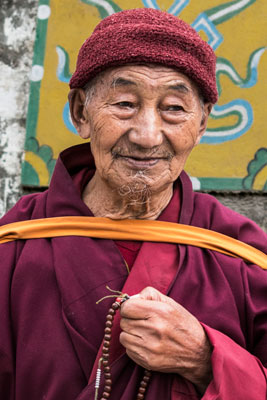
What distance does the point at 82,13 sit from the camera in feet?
11.8

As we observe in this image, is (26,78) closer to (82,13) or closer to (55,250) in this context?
(82,13)

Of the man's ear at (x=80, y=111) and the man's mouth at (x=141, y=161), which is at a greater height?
the man's ear at (x=80, y=111)

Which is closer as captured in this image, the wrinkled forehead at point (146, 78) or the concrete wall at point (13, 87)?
the wrinkled forehead at point (146, 78)

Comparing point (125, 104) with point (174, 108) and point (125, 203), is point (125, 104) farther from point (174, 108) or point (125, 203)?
point (125, 203)

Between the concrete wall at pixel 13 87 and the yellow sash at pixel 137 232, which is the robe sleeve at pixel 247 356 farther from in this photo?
the concrete wall at pixel 13 87

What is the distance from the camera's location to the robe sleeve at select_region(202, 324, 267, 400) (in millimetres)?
1890

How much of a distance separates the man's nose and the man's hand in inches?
17.7

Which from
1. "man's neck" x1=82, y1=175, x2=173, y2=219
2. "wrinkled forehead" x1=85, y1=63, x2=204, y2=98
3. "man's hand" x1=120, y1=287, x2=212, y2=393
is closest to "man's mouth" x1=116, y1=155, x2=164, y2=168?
"man's neck" x1=82, y1=175, x2=173, y2=219

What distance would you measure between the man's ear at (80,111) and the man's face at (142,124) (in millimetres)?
79

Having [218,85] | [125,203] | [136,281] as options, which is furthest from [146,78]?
[218,85]

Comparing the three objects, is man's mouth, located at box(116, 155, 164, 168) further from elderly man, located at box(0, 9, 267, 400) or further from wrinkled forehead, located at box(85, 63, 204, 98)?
wrinkled forehead, located at box(85, 63, 204, 98)

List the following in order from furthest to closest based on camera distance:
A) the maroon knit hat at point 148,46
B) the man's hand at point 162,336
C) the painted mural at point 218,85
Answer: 1. the painted mural at point 218,85
2. the maroon knit hat at point 148,46
3. the man's hand at point 162,336

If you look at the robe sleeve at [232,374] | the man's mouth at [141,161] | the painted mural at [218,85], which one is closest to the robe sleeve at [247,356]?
the robe sleeve at [232,374]

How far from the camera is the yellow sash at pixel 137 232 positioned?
2.18 m
